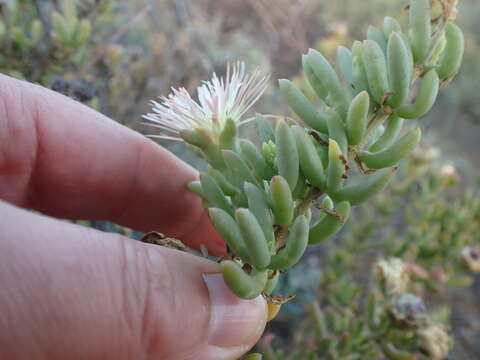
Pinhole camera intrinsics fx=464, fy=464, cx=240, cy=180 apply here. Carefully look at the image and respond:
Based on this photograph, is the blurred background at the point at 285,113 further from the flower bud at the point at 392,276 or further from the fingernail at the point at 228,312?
the fingernail at the point at 228,312

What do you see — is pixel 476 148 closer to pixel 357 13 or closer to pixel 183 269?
pixel 357 13

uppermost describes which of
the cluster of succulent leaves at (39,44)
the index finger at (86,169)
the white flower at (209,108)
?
the white flower at (209,108)

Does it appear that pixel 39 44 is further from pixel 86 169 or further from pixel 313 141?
pixel 313 141

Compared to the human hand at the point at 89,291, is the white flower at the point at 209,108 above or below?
above

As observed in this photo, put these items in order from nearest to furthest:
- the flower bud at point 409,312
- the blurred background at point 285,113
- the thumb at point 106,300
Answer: the thumb at point 106,300 < the flower bud at point 409,312 < the blurred background at point 285,113

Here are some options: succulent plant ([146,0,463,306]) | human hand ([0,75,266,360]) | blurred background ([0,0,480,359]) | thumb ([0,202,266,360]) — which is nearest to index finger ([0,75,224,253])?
human hand ([0,75,266,360])

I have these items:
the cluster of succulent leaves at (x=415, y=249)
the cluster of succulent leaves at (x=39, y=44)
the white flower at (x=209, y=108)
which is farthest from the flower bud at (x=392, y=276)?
the cluster of succulent leaves at (x=39, y=44)

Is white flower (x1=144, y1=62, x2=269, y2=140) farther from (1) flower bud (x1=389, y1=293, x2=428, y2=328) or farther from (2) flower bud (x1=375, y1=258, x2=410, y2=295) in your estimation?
(2) flower bud (x1=375, y1=258, x2=410, y2=295)
